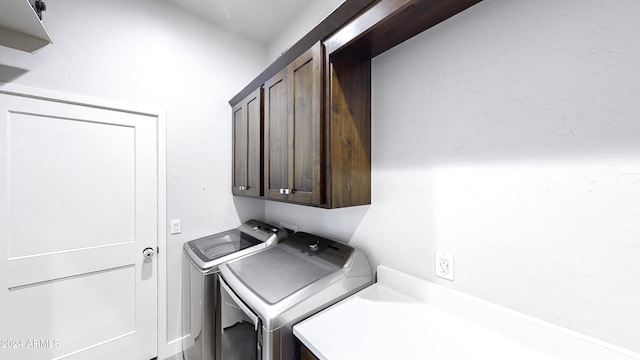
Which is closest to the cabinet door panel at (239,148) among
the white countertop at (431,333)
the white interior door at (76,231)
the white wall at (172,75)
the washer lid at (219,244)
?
the white wall at (172,75)

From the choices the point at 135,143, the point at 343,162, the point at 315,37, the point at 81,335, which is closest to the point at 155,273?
the point at 81,335

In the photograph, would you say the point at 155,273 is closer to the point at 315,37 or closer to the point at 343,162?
the point at 343,162

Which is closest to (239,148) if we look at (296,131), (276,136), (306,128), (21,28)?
(276,136)

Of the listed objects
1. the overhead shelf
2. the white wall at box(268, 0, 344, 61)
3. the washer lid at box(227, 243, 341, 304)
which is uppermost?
the white wall at box(268, 0, 344, 61)

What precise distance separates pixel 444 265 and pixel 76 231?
7.47ft

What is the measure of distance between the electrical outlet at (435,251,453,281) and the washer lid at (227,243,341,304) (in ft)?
1.62

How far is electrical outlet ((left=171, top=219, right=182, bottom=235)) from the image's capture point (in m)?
1.90

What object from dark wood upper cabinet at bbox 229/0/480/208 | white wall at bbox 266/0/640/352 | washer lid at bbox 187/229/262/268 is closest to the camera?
white wall at bbox 266/0/640/352

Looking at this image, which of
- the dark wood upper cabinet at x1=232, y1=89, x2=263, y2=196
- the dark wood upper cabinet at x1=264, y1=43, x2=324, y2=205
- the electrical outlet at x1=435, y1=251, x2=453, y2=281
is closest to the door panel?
the dark wood upper cabinet at x1=232, y1=89, x2=263, y2=196

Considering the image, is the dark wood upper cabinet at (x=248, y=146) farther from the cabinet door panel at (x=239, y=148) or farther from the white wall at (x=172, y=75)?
the white wall at (x=172, y=75)

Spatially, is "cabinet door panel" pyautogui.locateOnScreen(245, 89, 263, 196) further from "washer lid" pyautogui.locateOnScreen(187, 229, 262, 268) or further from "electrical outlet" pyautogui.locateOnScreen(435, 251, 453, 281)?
"electrical outlet" pyautogui.locateOnScreen(435, 251, 453, 281)

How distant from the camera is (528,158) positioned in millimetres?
834

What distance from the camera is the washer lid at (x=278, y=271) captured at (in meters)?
1.10

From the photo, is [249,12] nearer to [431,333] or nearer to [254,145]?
[254,145]
